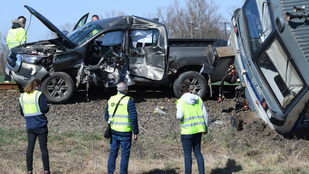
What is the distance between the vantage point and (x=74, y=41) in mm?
11273

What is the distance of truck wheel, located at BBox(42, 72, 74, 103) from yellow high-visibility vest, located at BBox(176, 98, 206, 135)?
499cm

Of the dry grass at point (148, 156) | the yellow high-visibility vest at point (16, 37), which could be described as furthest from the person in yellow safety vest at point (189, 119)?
the yellow high-visibility vest at point (16, 37)

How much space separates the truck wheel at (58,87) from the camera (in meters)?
10.7

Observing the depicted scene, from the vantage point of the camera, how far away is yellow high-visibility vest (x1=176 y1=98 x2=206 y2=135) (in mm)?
6449


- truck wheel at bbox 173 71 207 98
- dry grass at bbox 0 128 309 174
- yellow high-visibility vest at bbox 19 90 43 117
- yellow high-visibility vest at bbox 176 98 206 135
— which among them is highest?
yellow high-visibility vest at bbox 19 90 43 117

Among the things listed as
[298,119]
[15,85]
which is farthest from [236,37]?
[15,85]

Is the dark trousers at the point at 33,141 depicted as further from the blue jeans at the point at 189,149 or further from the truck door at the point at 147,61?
the truck door at the point at 147,61

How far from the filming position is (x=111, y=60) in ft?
36.3

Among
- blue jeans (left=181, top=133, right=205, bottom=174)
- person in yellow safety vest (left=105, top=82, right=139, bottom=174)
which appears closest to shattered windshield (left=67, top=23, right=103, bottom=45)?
person in yellow safety vest (left=105, top=82, right=139, bottom=174)

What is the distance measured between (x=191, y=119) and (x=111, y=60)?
499cm

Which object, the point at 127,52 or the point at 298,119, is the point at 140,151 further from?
the point at 127,52

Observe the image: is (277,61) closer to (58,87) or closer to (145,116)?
(145,116)

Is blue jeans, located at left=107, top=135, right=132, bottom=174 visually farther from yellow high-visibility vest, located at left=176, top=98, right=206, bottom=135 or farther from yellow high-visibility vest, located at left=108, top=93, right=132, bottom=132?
yellow high-visibility vest, located at left=176, top=98, right=206, bottom=135

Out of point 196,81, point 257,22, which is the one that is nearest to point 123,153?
point 257,22
